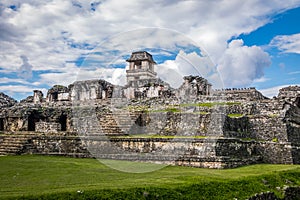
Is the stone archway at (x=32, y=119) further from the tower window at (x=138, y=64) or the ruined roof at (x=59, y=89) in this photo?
the tower window at (x=138, y=64)

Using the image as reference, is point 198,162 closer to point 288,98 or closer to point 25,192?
point 25,192

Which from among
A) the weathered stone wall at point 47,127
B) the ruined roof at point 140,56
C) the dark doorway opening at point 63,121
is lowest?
the weathered stone wall at point 47,127

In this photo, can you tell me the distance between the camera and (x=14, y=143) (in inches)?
603

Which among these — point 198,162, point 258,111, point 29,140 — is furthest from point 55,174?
point 258,111

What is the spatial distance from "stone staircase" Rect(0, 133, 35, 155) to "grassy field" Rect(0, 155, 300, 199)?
10.8 ft

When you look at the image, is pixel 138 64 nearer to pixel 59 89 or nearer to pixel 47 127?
pixel 59 89

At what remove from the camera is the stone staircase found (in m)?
14.7

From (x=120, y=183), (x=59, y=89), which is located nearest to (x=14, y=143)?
(x=120, y=183)

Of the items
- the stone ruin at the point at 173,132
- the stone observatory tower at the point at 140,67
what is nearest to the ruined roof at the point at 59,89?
the stone observatory tower at the point at 140,67

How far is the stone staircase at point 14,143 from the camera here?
1473cm

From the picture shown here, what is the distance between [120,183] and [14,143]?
8.90 m

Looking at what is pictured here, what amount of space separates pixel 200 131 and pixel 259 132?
315 centimetres

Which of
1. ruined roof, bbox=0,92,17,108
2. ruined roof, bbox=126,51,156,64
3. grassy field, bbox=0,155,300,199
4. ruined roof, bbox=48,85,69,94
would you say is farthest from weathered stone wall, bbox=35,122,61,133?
ruined roof, bbox=126,51,156,64

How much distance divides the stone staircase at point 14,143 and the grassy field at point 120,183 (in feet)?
10.8
